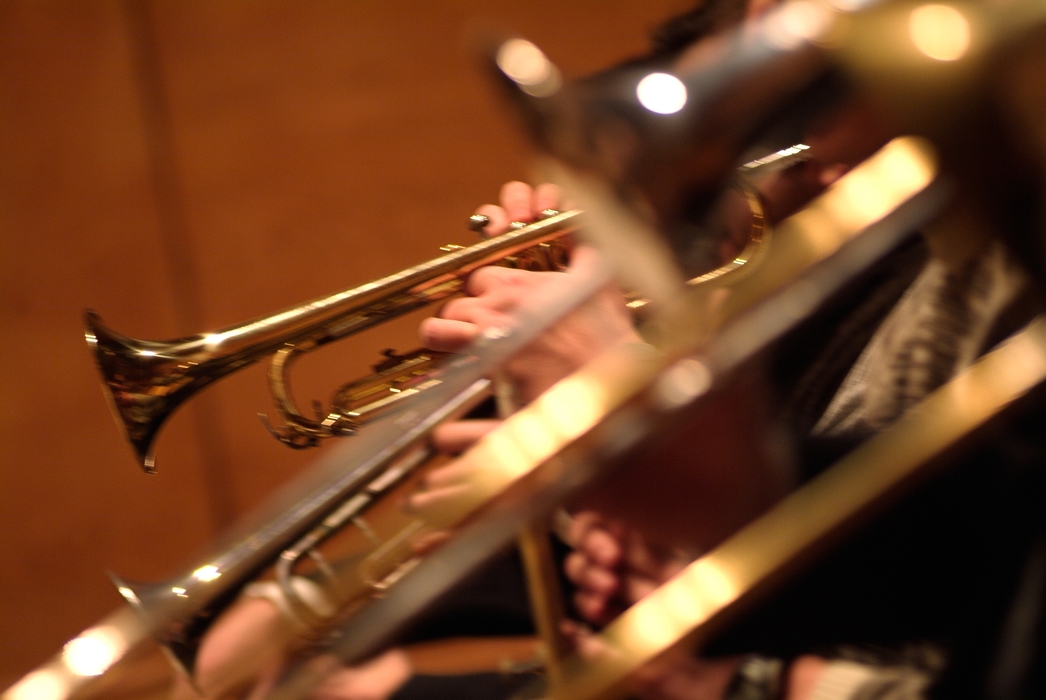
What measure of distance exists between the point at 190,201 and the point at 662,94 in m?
1.38

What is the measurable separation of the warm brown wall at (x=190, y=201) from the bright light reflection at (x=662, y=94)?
3.53 feet

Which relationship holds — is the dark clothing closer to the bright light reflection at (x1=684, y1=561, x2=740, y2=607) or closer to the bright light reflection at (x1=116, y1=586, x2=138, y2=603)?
the bright light reflection at (x1=684, y1=561, x2=740, y2=607)

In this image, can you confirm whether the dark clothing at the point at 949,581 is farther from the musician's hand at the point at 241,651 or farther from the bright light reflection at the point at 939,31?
the musician's hand at the point at 241,651

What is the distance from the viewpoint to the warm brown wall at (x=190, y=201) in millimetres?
1445

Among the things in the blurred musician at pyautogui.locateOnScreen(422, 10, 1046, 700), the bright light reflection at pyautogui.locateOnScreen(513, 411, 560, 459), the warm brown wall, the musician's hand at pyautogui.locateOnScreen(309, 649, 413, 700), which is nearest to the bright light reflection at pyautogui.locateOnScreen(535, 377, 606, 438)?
the bright light reflection at pyautogui.locateOnScreen(513, 411, 560, 459)

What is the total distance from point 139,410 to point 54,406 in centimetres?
95

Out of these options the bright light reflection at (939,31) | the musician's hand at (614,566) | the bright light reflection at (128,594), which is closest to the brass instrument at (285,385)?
the bright light reflection at (128,594)

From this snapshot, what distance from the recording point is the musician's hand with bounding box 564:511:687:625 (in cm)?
61

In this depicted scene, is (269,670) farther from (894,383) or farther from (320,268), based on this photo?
(320,268)

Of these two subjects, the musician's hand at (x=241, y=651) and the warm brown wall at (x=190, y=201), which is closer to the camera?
the musician's hand at (x=241, y=651)

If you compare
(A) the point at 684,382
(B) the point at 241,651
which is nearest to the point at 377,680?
(B) the point at 241,651

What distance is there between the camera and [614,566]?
63 centimetres

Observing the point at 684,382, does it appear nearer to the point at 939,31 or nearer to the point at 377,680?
the point at 939,31

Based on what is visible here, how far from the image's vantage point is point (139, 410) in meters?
0.70
